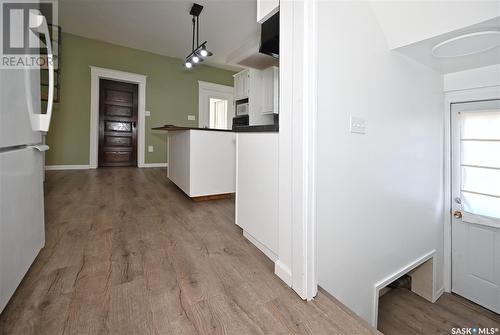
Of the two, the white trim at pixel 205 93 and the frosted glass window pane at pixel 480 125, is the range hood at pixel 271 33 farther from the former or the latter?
the white trim at pixel 205 93

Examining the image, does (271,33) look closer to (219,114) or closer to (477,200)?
(477,200)

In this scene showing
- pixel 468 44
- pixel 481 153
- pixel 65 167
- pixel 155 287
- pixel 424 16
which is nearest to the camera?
pixel 155 287

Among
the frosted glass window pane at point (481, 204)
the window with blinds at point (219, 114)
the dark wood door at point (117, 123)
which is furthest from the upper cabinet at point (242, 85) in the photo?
the frosted glass window pane at point (481, 204)

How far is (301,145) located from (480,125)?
2.66 m

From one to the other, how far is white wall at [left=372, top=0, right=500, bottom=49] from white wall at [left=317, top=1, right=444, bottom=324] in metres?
0.08

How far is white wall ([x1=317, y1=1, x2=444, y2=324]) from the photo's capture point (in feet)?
4.09

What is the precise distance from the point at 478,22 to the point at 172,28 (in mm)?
4276

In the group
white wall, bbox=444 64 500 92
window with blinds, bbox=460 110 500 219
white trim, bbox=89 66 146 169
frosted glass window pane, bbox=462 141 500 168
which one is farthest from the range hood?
white trim, bbox=89 66 146 169

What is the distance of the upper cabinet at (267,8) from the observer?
1397mm

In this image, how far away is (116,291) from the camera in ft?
3.45

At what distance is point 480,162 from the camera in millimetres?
2396

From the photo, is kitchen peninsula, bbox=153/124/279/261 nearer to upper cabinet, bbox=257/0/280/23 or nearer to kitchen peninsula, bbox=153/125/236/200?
kitchen peninsula, bbox=153/125/236/200

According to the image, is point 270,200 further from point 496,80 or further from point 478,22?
point 496,80

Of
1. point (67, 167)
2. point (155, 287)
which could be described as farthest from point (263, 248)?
point (67, 167)
